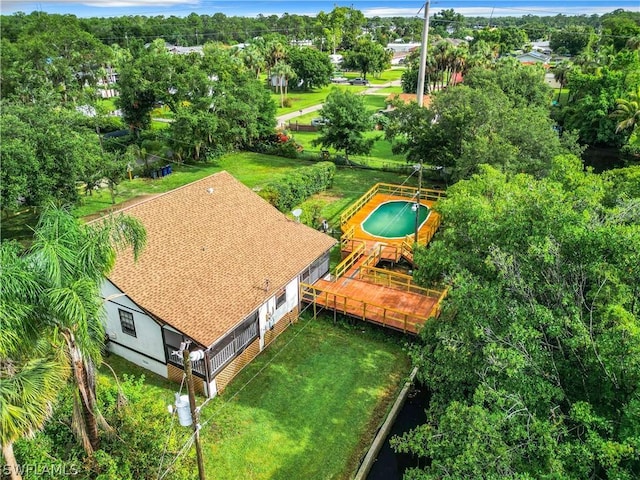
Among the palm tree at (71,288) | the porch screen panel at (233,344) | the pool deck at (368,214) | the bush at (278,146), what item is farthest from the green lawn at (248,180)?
the palm tree at (71,288)

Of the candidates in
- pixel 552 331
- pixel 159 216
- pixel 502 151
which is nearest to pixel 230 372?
pixel 159 216

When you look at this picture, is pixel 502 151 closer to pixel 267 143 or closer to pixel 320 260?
pixel 320 260

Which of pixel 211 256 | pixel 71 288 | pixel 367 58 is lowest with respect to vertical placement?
pixel 211 256

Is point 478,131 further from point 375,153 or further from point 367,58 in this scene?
point 367,58

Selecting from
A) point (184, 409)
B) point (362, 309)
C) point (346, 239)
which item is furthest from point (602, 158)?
point (184, 409)

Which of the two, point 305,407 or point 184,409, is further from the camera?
point 305,407
